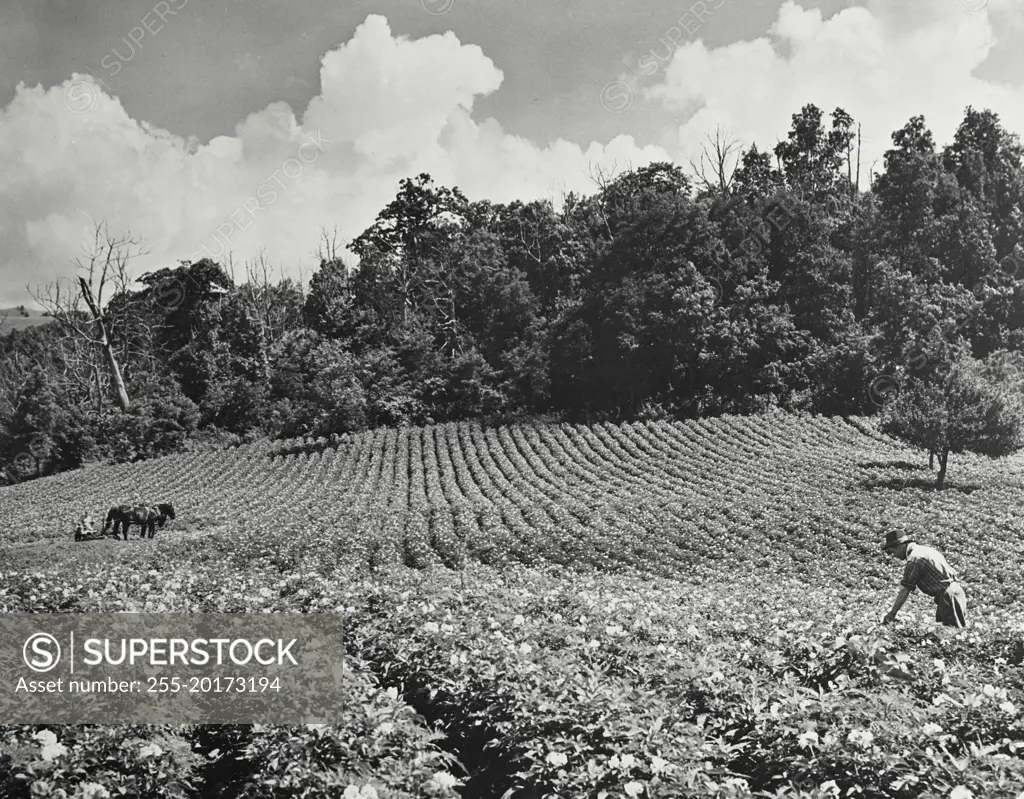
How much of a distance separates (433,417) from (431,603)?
3586 cm

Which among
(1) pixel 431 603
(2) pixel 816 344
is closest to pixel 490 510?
(1) pixel 431 603

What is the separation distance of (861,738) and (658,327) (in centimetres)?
3717

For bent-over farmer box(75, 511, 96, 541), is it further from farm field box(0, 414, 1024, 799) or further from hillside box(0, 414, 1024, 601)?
farm field box(0, 414, 1024, 799)

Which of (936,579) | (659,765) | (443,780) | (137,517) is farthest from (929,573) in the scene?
(137,517)

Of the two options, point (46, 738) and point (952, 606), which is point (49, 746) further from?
point (952, 606)

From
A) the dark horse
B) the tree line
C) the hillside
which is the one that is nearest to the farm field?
the hillside

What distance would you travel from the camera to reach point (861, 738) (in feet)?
12.2

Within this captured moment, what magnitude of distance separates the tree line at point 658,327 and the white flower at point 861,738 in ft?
106

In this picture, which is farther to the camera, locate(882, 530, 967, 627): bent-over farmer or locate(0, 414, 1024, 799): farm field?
locate(882, 530, 967, 627): bent-over farmer

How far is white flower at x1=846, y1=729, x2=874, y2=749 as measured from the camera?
370 cm

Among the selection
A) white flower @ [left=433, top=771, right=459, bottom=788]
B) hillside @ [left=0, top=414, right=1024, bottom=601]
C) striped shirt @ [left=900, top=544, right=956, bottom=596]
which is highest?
striped shirt @ [left=900, top=544, right=956, bottom=596]

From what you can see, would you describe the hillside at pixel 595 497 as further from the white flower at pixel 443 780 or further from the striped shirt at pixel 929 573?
the white flower at pixel 443 780

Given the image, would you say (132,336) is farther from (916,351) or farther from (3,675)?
(3,675)

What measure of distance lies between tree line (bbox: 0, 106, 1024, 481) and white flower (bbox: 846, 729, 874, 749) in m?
32.3
